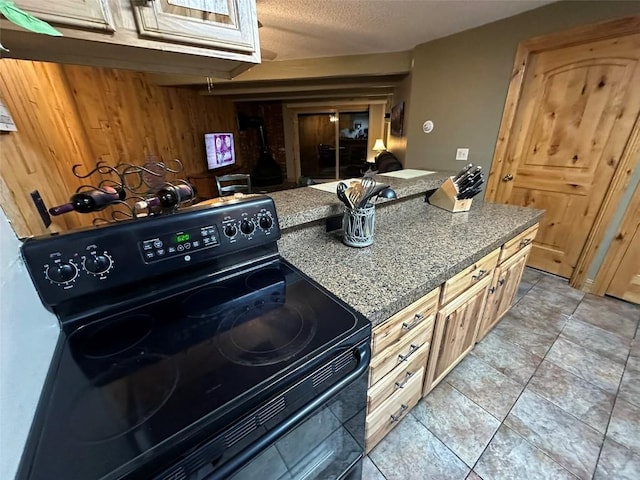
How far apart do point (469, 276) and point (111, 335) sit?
1.29 m

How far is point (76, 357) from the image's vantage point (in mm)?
604

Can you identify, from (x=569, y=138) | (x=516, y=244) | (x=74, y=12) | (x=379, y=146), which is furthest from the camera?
(x=379, y=146)

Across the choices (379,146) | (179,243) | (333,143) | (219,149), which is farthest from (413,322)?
(333,143)

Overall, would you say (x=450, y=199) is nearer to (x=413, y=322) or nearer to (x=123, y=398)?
(x=413, y=322)

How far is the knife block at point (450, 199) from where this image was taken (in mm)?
1622

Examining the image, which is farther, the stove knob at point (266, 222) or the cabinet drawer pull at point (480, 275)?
the cabinet drawer pull at point (480, 275)

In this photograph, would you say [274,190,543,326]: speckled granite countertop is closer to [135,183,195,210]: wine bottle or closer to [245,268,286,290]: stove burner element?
[245,268,286,290]: stove burner element

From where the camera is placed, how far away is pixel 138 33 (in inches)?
27.6

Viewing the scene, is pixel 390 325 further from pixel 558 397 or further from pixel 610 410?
pixel 610 410

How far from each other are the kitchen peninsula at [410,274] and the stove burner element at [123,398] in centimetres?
50

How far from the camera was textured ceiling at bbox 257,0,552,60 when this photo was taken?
1954 millimetres

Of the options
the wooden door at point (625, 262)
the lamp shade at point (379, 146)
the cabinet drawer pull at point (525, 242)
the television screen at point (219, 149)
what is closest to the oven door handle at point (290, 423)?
the cabinet drawer pull at point (525, 242)

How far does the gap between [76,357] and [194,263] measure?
1.10ft

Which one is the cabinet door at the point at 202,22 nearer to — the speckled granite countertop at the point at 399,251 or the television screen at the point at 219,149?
the speckled granite countertop at the point at 399,251
